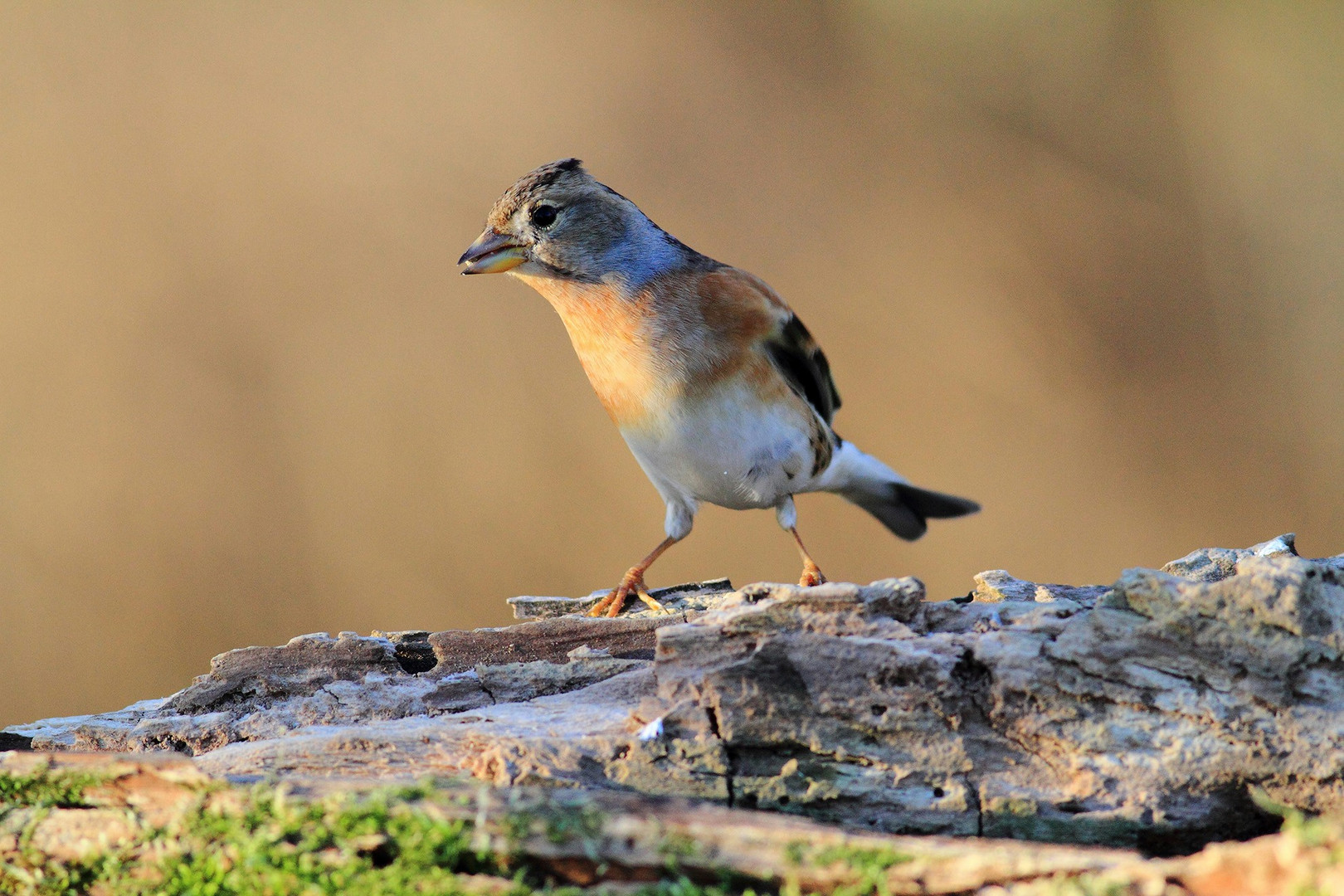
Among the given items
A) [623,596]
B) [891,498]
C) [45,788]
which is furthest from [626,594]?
[45,788]

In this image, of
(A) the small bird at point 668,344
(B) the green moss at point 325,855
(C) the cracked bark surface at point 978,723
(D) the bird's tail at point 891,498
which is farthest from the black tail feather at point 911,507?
(B) the green moss at point 325,855

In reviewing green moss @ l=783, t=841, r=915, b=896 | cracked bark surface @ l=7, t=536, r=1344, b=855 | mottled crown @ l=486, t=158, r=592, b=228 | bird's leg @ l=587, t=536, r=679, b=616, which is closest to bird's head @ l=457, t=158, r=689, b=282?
mottled crown @ l=486, t=158, r=592, b=228

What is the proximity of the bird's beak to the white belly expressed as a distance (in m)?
0.51

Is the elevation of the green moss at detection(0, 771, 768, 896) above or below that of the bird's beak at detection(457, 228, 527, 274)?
below

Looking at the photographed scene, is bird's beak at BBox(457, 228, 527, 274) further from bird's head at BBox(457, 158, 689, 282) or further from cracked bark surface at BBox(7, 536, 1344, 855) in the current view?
cracked bark surface at BBox(7, 536, 1344, 855)

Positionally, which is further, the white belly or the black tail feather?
the black tail feather

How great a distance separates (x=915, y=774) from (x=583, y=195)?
5.76 ft

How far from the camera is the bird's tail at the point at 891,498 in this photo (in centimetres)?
313

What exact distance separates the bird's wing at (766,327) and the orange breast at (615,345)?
0.57 feet

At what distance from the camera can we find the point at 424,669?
2131 mm

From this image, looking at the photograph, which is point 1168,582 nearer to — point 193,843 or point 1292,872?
point 1292,872

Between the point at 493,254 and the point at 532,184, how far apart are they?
0.20 m

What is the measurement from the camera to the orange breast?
8.33ft

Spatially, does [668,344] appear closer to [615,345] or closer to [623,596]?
[615,345]
